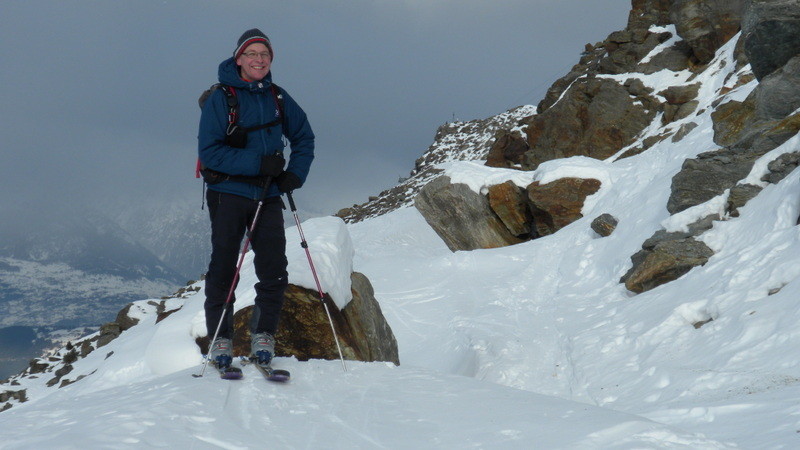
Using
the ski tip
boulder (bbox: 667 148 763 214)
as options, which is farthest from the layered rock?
boulder (bbox: 667 148 763 214)

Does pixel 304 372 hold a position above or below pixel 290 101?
below

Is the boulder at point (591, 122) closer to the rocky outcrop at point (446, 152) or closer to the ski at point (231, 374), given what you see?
the rocky outcrop at point (446, 152)

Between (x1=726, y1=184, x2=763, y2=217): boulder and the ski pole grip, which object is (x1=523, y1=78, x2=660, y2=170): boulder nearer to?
(x1=726, y1=184, x2=763, y2=217): boulder

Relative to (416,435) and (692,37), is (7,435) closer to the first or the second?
(416,435)

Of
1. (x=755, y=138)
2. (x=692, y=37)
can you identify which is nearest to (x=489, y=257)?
(x=755, y=138)

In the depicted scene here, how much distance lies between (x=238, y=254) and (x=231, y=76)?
70.3 inches

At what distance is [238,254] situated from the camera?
600 cm

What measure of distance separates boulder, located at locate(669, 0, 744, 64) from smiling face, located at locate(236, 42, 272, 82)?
112 ft

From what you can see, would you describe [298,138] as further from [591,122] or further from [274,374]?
[591,122]

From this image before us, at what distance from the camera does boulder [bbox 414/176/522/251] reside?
78.8 feet

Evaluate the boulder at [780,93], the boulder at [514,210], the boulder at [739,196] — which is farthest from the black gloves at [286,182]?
the boulder at [514,210]

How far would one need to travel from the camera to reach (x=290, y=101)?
246 inches

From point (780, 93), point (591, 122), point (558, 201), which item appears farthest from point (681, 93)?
point (780, 93)

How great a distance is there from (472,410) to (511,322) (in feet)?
34.7
